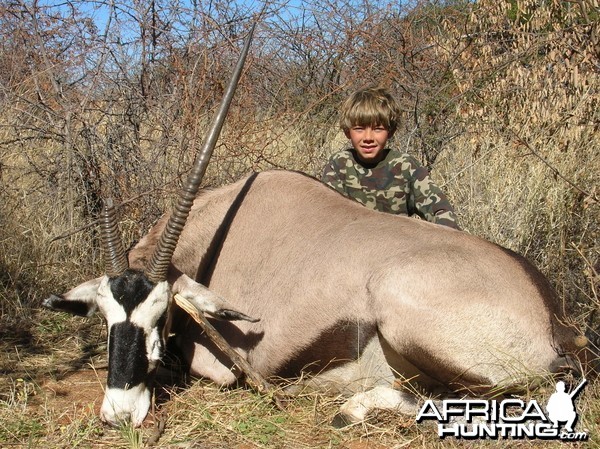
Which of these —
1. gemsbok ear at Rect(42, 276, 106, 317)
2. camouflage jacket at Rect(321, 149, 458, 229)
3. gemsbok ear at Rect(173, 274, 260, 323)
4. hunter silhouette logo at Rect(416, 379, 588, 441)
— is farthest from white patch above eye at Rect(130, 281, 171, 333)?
camouflage jacket at Rect(321, 149, 458, 229)

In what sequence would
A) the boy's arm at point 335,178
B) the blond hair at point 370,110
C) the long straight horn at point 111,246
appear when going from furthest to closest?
the boy's arm at point 335,178 < the blond hair at point 370,110 < the long straight horn at point 111,246

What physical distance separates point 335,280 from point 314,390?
603 mm

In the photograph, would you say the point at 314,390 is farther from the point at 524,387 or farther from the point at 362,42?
the point at 362,42

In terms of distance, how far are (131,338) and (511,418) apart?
1714mm

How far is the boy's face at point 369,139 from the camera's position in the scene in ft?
15.3

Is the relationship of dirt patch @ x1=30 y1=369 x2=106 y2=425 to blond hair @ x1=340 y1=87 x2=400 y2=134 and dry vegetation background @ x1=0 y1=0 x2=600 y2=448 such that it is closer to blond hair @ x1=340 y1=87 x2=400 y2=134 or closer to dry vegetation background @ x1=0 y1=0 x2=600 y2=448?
dry vegetation background @ x1=0 y1=0 x2=600 y2=448

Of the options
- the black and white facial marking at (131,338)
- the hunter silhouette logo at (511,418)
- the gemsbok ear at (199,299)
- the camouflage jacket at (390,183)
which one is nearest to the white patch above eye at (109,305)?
the black and white facial marking at (131,338)

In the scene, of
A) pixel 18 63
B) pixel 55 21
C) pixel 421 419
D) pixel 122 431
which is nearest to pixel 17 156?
pixel 18 63

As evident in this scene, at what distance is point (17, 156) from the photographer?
641cm

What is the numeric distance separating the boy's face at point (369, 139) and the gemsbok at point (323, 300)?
675 mm

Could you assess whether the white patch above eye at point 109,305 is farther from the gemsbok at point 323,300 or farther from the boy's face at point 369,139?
the boy's face at point 369,139

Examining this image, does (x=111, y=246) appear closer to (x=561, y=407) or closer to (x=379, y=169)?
(x=379, y=169)

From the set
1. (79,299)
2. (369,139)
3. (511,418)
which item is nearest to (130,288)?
(79,299)

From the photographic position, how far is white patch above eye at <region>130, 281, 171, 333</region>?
3.33m
